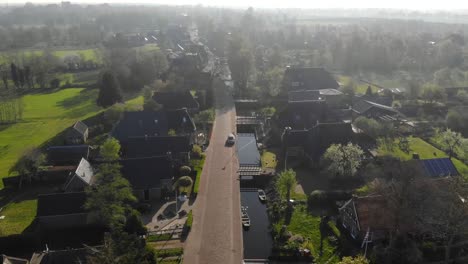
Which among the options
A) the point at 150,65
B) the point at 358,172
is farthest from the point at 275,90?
the point at 358,172

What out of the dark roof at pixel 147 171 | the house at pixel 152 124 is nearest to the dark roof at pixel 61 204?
the dark roof at pixel 147 171

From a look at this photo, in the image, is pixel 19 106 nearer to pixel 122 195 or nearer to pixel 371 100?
pixel 122 195

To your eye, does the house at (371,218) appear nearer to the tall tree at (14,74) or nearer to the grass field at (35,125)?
the grass field at (35,125)

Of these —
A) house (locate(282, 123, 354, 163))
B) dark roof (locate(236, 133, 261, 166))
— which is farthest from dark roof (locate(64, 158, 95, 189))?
house (locate(282, 123, 354, 163))

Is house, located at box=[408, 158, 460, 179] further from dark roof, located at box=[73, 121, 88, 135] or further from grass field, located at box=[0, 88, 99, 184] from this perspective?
grass field, located at box=[0, 88, 99, 184]

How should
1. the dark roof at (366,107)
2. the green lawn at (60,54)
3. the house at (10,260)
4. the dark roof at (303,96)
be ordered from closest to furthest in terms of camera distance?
the house at (10,260) → the dark roof at (366,107) → the dark roof at (303,96) → the green lawn at (60,54)

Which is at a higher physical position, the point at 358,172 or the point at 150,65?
the point at 150,65
